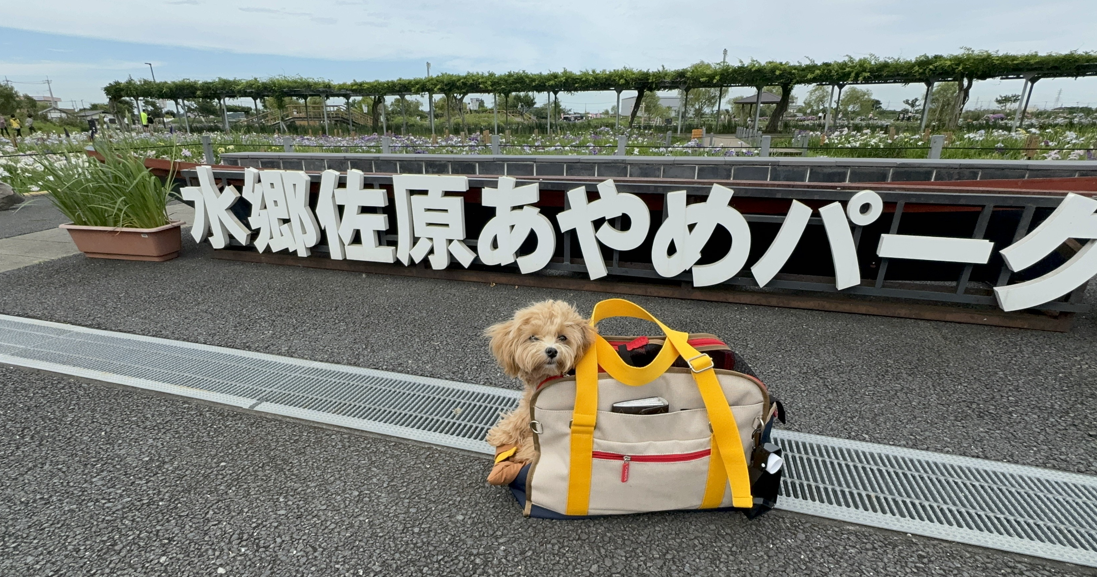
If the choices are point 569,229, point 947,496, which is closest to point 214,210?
point 569,229

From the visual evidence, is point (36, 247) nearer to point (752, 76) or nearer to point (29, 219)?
point (29, 219)

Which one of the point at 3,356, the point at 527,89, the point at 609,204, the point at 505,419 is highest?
the point at 527,89

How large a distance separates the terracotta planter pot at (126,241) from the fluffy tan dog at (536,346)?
5.26 metres

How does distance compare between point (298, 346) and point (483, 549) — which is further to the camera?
point (298, 346)

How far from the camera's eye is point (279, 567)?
1777 millimetres

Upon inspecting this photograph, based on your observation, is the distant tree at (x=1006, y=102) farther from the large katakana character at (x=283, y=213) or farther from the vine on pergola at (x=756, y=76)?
the large katakana character at (x=283, y=213)

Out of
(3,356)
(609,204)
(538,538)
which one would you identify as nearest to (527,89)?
(609,204)

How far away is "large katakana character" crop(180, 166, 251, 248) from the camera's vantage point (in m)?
5.29

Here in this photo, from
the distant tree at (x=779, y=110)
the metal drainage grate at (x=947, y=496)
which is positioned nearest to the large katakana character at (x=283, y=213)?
the metal drainage grate at (x=947, y=496)

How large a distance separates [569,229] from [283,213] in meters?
2.97

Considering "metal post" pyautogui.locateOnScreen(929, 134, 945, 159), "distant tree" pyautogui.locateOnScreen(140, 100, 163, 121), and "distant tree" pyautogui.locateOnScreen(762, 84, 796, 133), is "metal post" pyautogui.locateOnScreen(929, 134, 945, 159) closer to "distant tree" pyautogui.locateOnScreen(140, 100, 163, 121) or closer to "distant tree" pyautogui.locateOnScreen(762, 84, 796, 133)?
"distant tree" pyautogui.locateOnScreen(762, 84, 796, 133)

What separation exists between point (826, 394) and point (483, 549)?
7.02ft

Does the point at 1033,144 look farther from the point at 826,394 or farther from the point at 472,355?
the point at 472,355

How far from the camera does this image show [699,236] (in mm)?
4062
